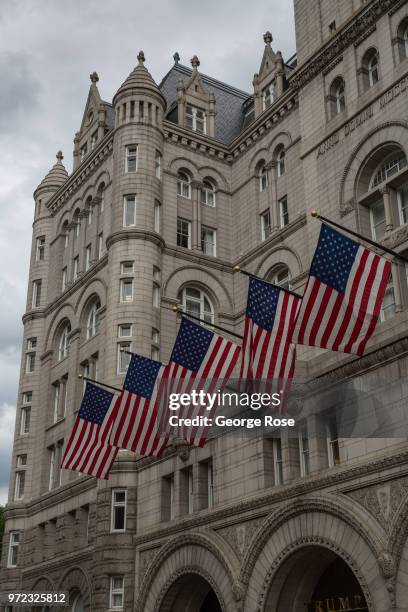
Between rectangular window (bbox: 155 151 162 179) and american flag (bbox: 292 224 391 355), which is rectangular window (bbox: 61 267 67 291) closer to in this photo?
rectangular window (bbox: 155 151 162 179)

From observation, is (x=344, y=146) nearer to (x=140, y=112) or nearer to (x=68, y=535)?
(x=140, y=112)

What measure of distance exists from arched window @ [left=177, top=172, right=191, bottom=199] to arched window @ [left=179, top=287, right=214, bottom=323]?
6179mm

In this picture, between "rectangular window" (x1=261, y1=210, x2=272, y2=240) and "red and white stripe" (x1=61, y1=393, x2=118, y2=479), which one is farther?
"rectangular window" (x1=261, y1=210, x2=272, y2=240)

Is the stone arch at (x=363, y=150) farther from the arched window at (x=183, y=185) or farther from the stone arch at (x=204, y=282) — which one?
the arched window at (x=183, y=185)

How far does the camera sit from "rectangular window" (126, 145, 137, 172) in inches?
1773

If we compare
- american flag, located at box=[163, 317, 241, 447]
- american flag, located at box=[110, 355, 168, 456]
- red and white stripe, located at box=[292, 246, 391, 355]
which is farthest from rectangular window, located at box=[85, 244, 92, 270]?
red and white stripe, located at box=[292, 246, 391, 355]

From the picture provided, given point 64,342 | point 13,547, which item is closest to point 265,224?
point 64,342

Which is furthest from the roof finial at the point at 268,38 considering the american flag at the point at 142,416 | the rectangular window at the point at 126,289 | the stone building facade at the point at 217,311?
the american flag at the point at 142,416

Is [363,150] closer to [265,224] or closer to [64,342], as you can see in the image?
[265,224]

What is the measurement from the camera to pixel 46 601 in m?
39.1

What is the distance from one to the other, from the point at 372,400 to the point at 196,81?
3272 cm

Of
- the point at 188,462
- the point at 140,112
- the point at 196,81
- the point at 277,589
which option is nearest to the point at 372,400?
the point at 277,589

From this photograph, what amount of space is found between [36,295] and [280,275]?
19868mm

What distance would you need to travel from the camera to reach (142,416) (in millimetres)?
29438
